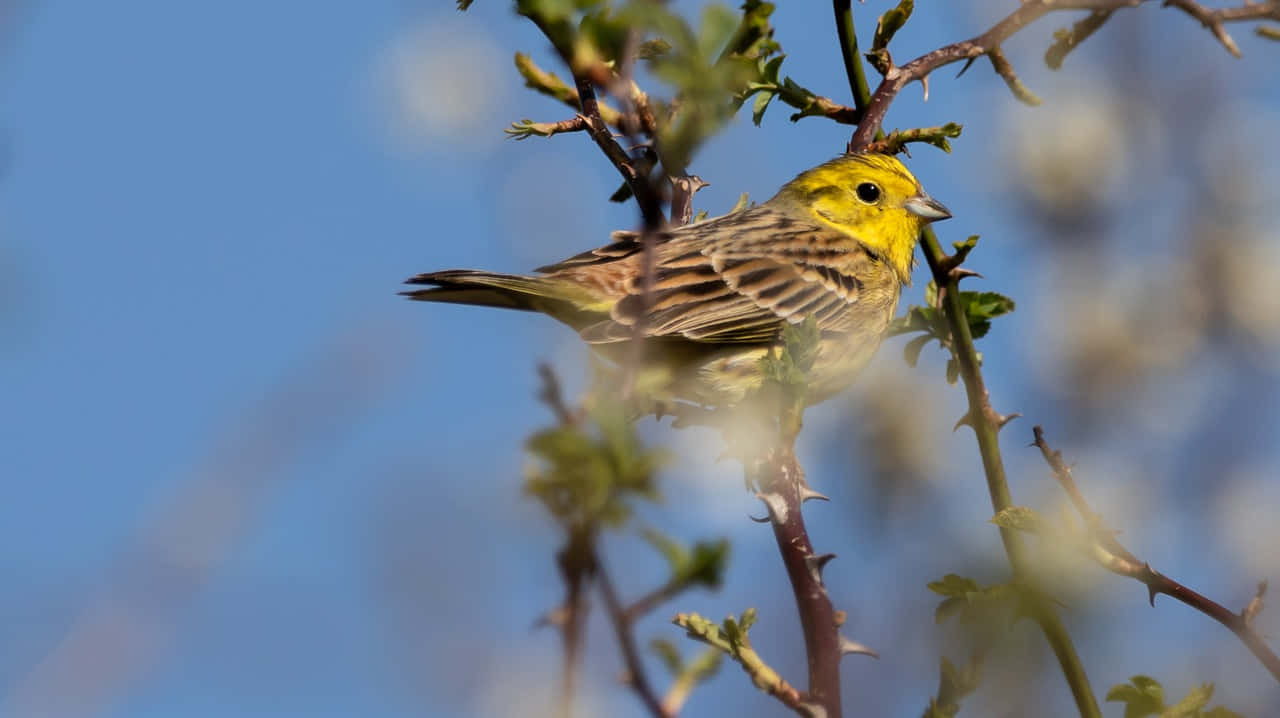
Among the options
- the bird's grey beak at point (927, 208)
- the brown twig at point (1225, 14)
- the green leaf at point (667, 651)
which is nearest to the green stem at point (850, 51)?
the brown twig at point (1225, 14)

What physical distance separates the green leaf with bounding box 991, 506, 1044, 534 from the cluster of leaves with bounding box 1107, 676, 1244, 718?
33 centimetres

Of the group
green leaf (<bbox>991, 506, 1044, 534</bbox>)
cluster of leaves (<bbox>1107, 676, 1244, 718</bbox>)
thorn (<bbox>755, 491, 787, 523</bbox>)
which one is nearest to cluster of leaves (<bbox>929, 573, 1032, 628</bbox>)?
green leaf (<bbox>991, 506, 1044, 534</bbox>)

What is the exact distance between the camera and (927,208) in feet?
21.9

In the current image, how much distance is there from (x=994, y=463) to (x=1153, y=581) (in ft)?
1.83

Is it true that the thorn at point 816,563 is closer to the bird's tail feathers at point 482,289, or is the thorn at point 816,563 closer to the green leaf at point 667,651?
the green leaf at point 667,651

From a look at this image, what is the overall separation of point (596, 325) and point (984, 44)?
2124 millimetres

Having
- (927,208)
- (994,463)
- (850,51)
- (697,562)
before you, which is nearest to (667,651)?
(697,562)

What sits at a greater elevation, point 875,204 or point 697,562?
point 875,204

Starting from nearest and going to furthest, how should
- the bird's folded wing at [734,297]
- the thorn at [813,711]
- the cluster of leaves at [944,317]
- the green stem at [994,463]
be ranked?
the thorn at [813,711]
the green stem at [994,463]
the cluster of leaves at [944,317]
the bird's folded wing at [734,297]

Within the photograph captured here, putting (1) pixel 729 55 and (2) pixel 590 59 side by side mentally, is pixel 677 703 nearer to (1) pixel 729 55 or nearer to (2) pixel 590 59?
(2) pixel 590 59

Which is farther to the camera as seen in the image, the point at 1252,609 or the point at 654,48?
the point at 654,48

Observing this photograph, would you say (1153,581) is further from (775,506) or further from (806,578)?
(775,506)

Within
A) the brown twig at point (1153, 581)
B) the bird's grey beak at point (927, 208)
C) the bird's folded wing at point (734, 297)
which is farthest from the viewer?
the bird's grey beak at point (927, 208)

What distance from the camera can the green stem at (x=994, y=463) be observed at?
8.27 feet
